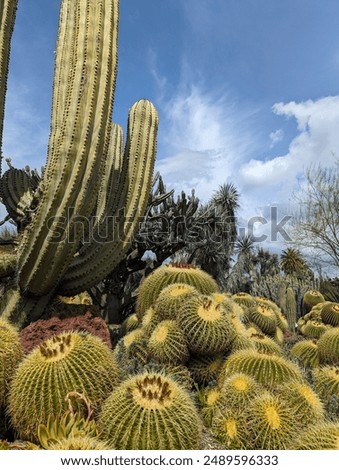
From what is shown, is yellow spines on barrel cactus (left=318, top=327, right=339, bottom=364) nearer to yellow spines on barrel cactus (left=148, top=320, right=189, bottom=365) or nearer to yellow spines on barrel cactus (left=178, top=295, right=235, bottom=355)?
yellow spines on barrel cactus (left=178, top=295, right=235, bottom=355)

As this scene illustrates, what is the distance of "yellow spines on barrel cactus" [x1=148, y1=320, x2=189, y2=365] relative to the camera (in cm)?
389

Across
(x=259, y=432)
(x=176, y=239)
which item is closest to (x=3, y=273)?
(x=259, y=432)

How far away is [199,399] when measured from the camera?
3650mm

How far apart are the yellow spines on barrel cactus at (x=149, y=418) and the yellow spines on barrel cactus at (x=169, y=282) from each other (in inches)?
102

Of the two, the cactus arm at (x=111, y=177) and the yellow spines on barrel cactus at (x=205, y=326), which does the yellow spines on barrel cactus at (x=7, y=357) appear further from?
the cactus arm at (x=111, y=177)

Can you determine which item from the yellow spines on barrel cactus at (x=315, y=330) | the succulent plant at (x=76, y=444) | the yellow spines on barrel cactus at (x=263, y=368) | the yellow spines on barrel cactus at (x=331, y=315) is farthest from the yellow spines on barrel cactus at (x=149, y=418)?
the yellow spines on barrel cactus at (x=331, y=315)

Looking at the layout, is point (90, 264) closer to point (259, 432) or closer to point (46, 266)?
point (46, 266)

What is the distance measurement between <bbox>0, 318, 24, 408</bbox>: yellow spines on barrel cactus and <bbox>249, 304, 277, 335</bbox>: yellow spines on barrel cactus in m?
3.55

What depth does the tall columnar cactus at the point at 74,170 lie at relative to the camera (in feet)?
17.6

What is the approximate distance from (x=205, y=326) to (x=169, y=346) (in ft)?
1.22

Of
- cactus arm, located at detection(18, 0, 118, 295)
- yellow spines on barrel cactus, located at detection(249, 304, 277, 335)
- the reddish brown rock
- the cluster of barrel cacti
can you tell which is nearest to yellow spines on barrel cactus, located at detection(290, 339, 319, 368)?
yellow spines on barrel cactus, located at detection(249, 304, 277, 335)

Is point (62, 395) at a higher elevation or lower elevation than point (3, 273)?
lower

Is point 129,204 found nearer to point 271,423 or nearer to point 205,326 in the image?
point 205,326

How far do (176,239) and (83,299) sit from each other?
365cm
